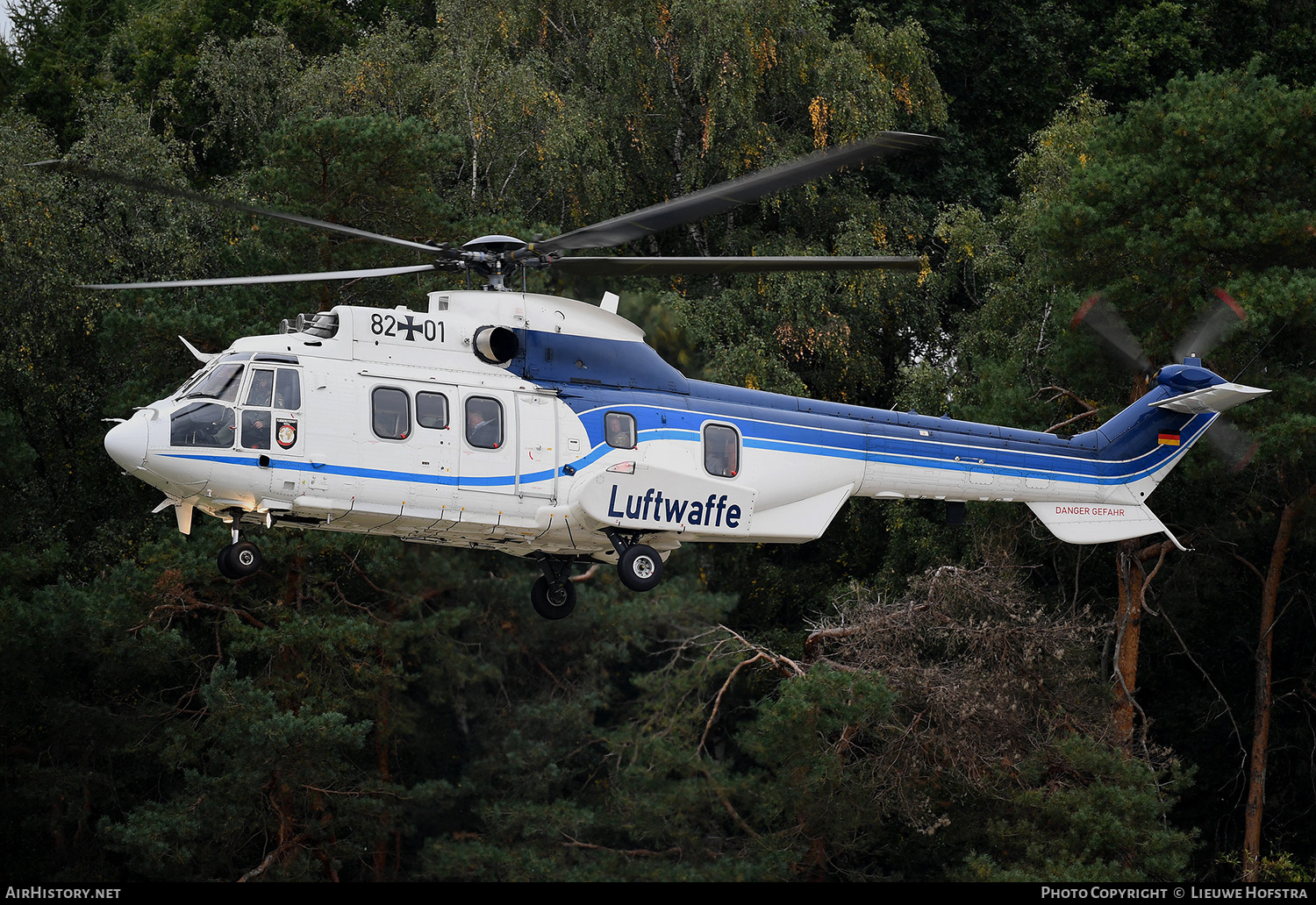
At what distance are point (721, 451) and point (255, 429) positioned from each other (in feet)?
15.2

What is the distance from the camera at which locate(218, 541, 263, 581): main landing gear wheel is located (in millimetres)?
13445

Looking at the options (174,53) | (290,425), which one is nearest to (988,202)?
(174,53)

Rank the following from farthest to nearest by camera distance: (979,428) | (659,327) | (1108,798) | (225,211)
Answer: (225,211) < (659,327) < (1108,798) < (979,428)

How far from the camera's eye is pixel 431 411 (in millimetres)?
13930

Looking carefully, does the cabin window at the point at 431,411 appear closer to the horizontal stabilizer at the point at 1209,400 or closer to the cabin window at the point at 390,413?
the cabin window at the point at 390,413

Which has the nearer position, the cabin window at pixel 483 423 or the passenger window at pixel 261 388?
the passenger window at pixel 261 388

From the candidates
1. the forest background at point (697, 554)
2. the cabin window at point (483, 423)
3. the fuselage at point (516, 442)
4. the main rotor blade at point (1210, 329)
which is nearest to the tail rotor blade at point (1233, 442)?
the forest background at point (697, 554)

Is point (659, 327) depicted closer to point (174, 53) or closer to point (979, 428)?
point (979, 428)

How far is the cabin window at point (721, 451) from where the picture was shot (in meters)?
15.3

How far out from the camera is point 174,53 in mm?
33031

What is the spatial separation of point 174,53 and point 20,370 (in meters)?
10.7

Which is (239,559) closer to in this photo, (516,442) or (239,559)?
(239,559)

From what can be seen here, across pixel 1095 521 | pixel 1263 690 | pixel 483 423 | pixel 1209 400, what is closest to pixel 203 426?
pixel 483 423

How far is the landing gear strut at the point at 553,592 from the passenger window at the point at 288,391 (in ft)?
10.6
